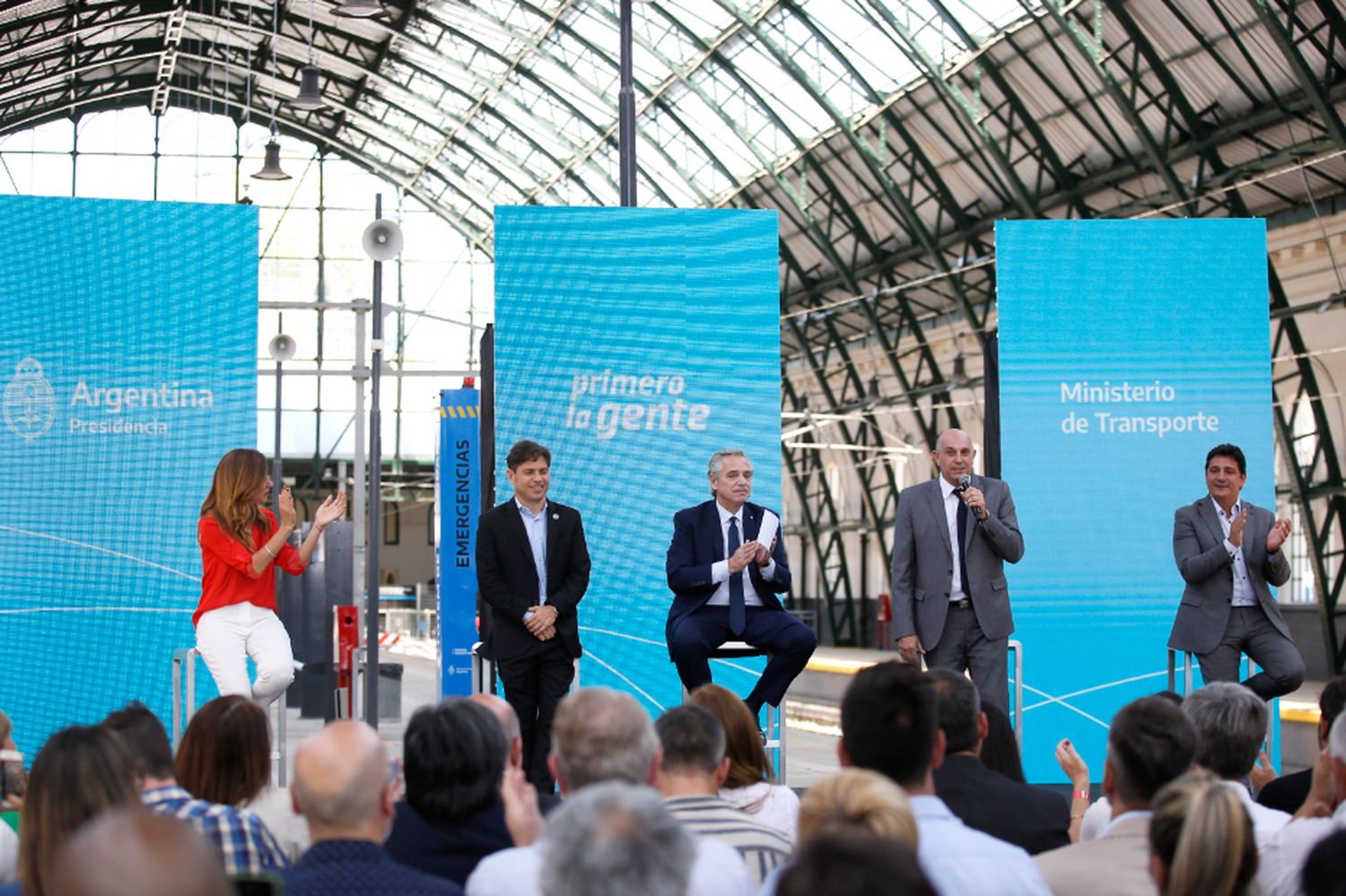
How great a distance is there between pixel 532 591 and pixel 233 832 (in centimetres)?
372

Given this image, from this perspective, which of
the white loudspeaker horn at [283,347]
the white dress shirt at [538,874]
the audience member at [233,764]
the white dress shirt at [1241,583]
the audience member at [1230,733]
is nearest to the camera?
the white dress shirt at [538,874]

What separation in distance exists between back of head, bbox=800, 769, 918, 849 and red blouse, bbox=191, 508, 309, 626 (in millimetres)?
4076

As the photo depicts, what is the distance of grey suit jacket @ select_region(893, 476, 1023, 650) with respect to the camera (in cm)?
659

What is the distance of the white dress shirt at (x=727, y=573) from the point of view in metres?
6.45

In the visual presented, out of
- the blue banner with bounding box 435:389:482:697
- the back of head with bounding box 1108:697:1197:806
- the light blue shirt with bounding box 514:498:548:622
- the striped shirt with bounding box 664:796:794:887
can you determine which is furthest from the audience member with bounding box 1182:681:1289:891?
the blue banner with bounding box 435:389:482:697

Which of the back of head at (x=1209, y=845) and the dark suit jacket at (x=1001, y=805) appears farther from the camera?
the dark suit jacket at (x=1001, y=805)

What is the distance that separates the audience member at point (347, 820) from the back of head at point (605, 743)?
39 cm

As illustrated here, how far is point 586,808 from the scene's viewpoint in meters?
2.04

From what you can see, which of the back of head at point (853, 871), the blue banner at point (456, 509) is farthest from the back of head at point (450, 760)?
the blue banner at point (456, 509)

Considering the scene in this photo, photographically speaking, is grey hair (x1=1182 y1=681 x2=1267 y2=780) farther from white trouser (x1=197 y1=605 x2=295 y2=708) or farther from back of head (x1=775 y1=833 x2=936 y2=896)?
white trouser (x1=197 y1=605 x2=295 y2=708)

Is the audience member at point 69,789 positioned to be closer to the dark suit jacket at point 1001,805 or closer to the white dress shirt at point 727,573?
the dark suit jacket at point 1001,805

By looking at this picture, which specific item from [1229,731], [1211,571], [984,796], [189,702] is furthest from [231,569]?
[1211,571]

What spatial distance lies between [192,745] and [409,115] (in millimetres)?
28528

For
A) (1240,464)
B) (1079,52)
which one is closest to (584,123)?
(1079,52)
